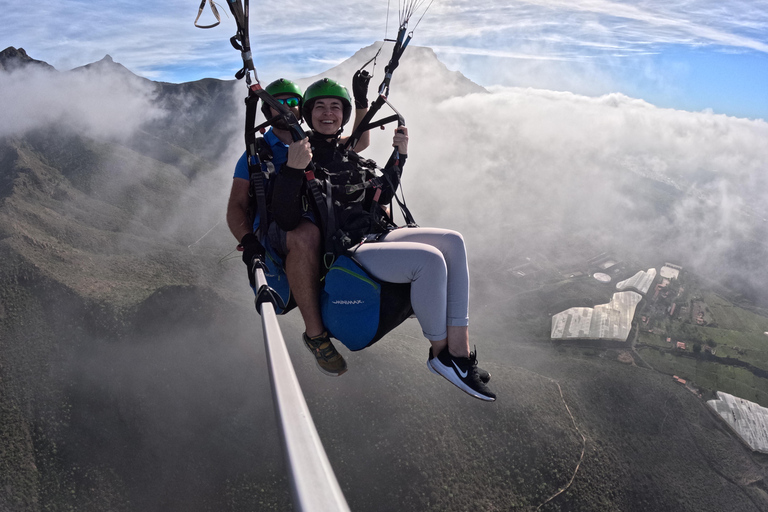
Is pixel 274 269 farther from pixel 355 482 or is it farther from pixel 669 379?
pixel 669 379

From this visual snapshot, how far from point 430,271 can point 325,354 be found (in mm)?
1566

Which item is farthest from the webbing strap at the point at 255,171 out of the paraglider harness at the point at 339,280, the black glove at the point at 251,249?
the black glove at the point at 251,249

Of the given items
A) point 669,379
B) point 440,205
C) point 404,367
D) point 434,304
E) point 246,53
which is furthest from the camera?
point 440,205

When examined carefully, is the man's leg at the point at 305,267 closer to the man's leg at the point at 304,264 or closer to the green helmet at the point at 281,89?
the man's leg at the point at 304,264

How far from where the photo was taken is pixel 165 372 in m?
58.7

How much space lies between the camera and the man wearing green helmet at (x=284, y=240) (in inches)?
165

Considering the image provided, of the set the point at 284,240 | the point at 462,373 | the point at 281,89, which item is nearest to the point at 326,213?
the point at 284,240

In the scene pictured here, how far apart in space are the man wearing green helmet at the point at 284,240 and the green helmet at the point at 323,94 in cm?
23

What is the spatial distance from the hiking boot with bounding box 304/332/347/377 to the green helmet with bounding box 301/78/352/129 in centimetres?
256

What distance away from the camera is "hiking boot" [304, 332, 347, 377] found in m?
4.41

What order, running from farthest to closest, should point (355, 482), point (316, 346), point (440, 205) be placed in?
point (440, 205), point (355, 482), point (316, 346)

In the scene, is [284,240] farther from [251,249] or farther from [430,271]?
[430,271]

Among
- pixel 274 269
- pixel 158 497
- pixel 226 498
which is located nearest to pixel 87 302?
pixel 158 497

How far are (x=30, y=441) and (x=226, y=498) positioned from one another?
1118 inches
